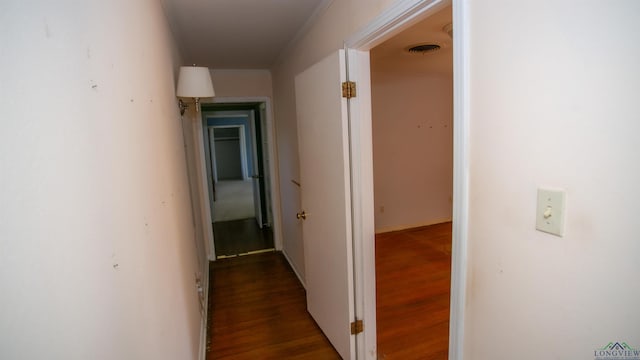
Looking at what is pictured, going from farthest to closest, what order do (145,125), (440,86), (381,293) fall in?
(440,86), (381,293), (145,125)

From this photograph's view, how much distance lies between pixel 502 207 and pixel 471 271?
26 cm

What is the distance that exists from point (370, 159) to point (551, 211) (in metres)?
1.09

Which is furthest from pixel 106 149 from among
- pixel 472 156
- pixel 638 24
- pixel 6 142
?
pixel 638 24

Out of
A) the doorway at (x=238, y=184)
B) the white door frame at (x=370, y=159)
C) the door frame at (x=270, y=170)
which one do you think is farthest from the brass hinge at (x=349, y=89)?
the doorway at (x=238, y=184)

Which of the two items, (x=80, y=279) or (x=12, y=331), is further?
(x=80, y=279)

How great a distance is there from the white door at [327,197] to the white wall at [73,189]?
1049 millimetres

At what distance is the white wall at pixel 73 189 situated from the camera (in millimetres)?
469

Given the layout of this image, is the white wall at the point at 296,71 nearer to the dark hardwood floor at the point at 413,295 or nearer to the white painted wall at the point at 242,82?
the white painted wall at the point at 242,82

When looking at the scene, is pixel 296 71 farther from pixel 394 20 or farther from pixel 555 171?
pixel 555 171

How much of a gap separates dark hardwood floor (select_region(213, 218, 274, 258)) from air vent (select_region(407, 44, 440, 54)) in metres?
3.05

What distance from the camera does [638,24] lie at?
562 millimetres

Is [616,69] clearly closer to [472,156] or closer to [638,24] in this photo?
[638,24]

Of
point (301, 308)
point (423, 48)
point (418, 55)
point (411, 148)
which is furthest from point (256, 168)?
point (423, 48)

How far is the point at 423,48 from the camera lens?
3160mm
